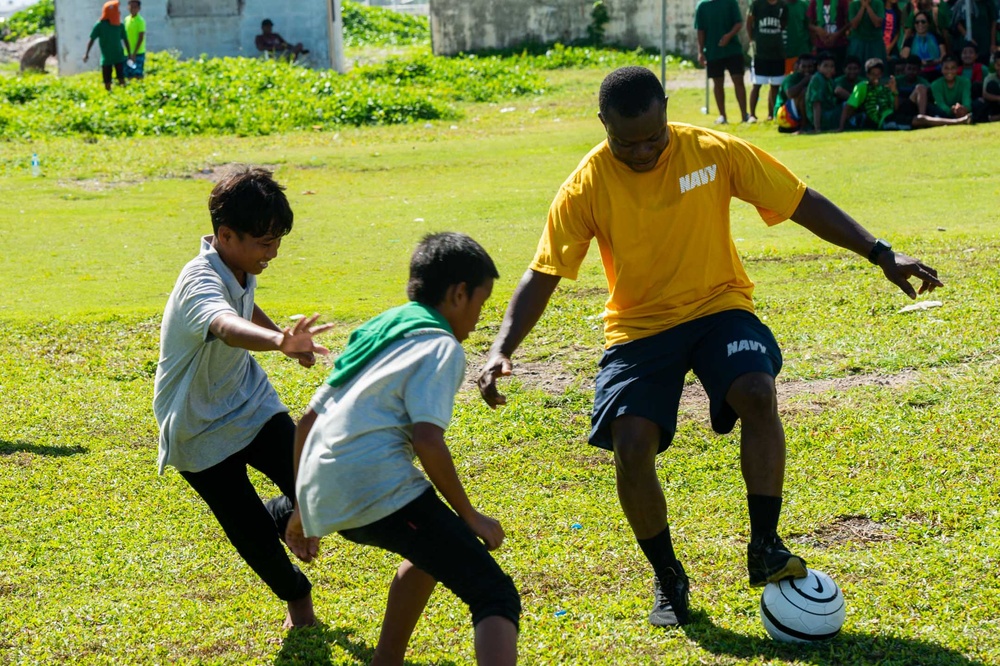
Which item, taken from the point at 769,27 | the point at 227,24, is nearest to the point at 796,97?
the point at 769,27

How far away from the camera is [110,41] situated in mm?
24156

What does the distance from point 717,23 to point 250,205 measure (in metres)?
15.3

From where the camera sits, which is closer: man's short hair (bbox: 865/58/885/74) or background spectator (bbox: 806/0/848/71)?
man's short hair (bbox: 865/58/885/74)

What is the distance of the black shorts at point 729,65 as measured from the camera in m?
18.7

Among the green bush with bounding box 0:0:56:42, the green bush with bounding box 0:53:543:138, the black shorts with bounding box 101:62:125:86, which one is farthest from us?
the green bush with bounding box 0:0:56:42

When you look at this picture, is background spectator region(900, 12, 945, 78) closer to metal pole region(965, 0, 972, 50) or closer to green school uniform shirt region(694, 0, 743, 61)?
metal pole region(965, 0, 972, 50)

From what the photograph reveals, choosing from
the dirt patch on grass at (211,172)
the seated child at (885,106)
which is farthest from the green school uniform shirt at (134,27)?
the seated child at (885,106)

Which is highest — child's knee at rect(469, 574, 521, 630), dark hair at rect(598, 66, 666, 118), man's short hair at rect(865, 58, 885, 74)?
dark hair at rect(598, 66, 666, 118)

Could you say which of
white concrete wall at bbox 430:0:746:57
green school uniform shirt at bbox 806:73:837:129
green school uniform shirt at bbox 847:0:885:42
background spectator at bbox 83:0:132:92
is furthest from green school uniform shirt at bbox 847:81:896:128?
background spectator at bbox 83:0:132:92

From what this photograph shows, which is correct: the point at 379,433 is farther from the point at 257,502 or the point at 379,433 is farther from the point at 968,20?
the point at 968,20

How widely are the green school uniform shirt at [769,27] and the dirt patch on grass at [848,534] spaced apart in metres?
14.1

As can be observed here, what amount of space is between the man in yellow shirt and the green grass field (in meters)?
0.48

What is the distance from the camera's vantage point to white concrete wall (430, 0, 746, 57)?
2959 centimetres

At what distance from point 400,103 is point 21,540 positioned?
17379 millimetres
